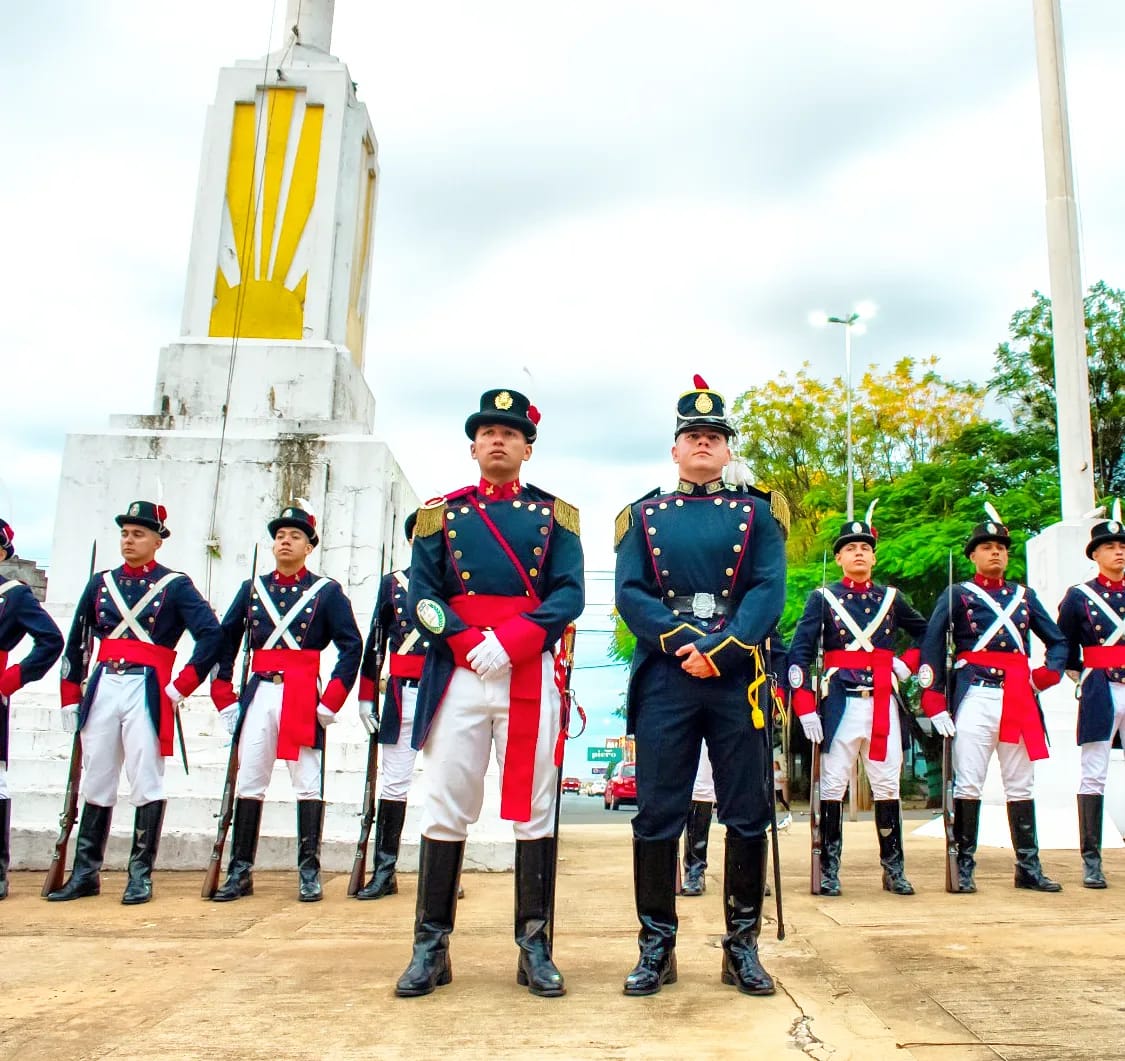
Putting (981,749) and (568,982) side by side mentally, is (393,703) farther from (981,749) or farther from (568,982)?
(981,749)

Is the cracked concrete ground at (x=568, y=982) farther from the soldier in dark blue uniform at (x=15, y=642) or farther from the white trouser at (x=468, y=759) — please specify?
the soldier in dark blue uniform at (x=15, y=642)

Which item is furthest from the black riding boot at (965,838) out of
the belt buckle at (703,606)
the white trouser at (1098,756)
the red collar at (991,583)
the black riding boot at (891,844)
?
the belt buckle at (703,606)

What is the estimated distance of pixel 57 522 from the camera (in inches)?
314

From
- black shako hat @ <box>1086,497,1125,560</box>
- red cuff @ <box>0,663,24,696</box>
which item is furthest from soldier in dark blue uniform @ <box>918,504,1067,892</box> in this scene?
red cuff @ <box>0,663,24,696</box>

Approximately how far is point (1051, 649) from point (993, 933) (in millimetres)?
2514

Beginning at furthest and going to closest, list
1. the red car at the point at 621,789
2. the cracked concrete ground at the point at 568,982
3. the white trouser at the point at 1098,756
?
the red car at the point at 621,789 < the white trouser at the point at 1098,756 < the cracked concrete ground at the point at 568,982

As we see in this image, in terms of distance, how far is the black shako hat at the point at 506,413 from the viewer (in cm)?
422

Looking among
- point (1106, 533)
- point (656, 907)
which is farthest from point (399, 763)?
point (1106, 533)

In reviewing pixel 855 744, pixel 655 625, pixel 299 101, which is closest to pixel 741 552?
pixel 655 625

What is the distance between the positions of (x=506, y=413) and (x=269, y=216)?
5745 mm

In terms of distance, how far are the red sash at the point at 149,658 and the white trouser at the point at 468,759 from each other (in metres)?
2.59

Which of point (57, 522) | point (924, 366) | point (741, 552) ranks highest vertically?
point (924, 366)

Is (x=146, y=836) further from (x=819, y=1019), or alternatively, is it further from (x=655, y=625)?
(x=819, y=1019)

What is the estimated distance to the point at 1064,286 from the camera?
397 inches
